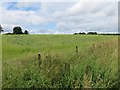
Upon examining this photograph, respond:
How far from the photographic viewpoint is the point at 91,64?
388 inches

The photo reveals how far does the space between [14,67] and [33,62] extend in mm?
767

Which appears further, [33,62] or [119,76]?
Answer: [33,62]

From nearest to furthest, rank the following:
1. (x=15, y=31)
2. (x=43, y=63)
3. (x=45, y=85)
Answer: (x=45, y=85), (x=43, y=63), (x=15, y=31)

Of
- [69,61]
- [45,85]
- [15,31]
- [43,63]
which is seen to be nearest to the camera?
[45,85]

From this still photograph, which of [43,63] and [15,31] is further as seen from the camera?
[15,31]

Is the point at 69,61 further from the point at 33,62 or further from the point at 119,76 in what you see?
the point at 119,76

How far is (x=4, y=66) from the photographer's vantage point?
991cm

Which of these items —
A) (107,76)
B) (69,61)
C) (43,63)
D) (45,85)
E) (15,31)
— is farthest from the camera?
(15,31)

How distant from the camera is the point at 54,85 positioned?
26.9ft

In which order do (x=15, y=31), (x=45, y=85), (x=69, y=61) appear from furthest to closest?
(x=15, y=31) → (x=69, y=61) → (x=45, y=85)

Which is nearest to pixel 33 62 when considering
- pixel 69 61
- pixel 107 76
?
pixel 69 61

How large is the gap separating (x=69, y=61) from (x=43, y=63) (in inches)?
49.0

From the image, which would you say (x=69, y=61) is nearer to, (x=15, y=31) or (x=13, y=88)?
(x=13, y=88)

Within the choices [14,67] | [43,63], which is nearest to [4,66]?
[14,67]
